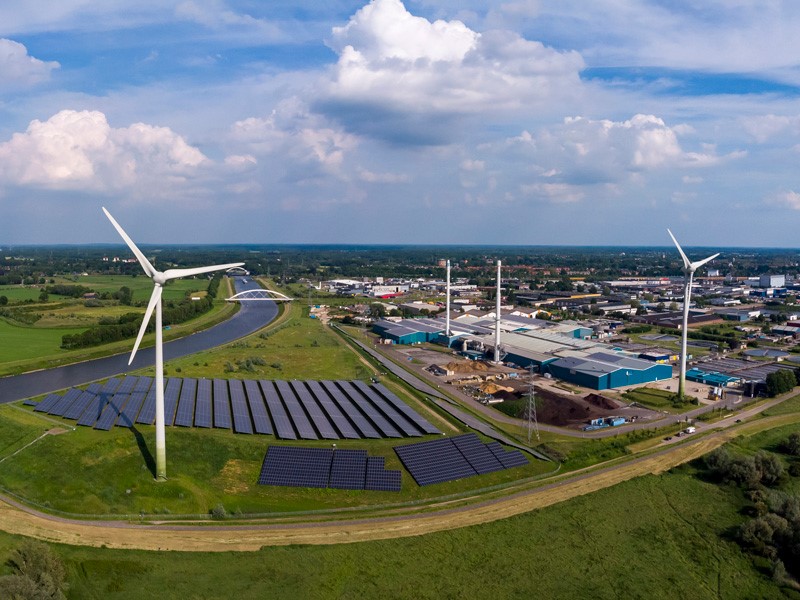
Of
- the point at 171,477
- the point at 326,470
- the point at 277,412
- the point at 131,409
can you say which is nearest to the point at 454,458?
the point at 326,470

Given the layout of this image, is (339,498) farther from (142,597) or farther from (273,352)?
(273,352)

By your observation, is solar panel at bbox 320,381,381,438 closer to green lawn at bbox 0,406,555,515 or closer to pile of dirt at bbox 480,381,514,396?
green lawn at bbox 0,406,555,515

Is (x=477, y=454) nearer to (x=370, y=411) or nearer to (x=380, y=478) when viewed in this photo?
(x=380, y=478)

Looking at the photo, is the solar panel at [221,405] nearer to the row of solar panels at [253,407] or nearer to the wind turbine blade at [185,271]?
the row of solar panels at [253,407]

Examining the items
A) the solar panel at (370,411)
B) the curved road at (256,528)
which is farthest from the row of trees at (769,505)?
the solar panel at (370,411)

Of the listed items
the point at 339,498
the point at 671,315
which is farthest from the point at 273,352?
the point at 671,315

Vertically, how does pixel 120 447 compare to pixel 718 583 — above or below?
above
